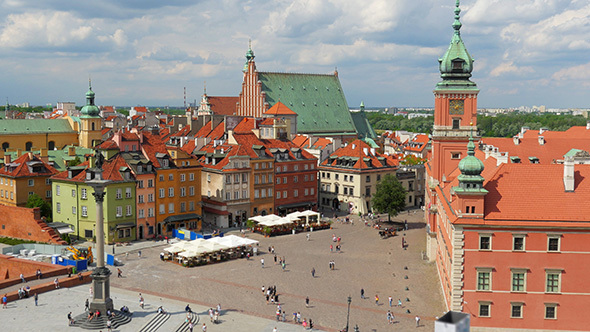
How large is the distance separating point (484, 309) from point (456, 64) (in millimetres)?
31348

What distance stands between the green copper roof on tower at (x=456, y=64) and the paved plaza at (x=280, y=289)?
766 inches

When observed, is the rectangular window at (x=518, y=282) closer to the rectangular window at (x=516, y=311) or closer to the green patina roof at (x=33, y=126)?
the rectangular window at (x=516, y=311)

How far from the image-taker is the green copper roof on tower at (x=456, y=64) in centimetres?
6788

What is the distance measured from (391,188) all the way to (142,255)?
112ft

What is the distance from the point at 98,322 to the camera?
46.5 metres

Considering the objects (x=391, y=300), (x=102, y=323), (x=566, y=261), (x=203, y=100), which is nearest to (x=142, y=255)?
(x=102, y=323)

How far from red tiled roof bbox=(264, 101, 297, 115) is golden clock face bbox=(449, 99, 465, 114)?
175ft

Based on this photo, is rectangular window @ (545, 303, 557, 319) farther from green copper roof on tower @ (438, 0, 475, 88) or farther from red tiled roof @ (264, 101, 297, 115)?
red tiled roof @ (264, 101, 297, 115)

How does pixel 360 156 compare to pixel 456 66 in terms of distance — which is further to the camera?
pixel 360 156

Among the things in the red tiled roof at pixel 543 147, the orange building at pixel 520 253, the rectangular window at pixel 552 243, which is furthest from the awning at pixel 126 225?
the rectangular window at pixel 552 243

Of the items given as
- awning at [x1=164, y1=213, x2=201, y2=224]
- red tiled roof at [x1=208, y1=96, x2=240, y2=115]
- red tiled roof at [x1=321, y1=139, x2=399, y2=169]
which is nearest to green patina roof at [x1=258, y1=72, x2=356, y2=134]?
red tiled roof at [x1=321, y1=139, x2=399, y2=169]

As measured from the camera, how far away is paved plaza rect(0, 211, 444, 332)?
1900 inches

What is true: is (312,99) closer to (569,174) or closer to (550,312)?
(569,174)

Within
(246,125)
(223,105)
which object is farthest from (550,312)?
(223,105)
